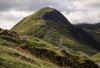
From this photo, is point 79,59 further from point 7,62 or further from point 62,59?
point 7,62

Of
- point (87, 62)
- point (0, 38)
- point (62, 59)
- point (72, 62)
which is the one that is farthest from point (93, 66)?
point (0, 38)

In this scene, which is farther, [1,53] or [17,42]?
[17,42]

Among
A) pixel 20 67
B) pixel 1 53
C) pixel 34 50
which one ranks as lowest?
pixel 20 67

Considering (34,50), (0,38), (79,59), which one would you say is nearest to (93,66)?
(79,59)

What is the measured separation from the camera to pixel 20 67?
2122 centimetres

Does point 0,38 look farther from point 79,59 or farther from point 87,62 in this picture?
point 87,62

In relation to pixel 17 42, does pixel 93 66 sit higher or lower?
lower

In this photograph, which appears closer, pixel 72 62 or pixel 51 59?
pixel 51 59

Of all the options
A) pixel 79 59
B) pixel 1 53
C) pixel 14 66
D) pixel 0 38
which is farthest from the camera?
pixel 79 59

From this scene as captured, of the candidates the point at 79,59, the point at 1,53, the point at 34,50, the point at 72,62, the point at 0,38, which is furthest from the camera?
the point at 79,59

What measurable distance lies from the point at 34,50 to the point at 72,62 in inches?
485

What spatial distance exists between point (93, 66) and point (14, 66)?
1538 inches

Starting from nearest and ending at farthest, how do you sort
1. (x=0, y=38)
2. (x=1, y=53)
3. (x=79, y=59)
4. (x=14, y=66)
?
(x=14, y=66), (x=1, y=53), (x=0, y=38), (x=79, y=59)

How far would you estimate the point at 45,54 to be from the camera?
41750mm
